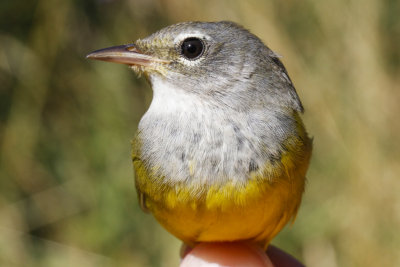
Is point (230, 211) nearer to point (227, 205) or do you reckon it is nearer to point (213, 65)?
point (227, 205)

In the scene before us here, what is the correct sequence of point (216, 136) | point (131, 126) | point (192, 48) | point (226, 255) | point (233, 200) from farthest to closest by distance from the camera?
point (131, 126) → point (226, 255) → point (192, 48) → point (216, 136) → point (233, 200)

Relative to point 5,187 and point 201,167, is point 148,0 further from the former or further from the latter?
point 201,167

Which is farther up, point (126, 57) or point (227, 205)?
point (126, 57)

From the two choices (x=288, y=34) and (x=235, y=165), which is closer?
(x=235, y=165)

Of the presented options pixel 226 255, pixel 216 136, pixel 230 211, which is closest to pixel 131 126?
pixel 226 255

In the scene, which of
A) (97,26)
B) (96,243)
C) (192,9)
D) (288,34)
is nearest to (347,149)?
(288,34)

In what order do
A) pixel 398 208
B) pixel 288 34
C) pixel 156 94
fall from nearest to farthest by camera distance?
pixel 156 94 < pixel 398 208 < pixel 288 34

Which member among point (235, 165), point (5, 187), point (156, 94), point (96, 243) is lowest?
point (96, 243)

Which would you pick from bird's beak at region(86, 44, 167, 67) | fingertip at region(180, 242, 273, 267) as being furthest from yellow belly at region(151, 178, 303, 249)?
bird's beak at region(86, 44, 167, 67)
